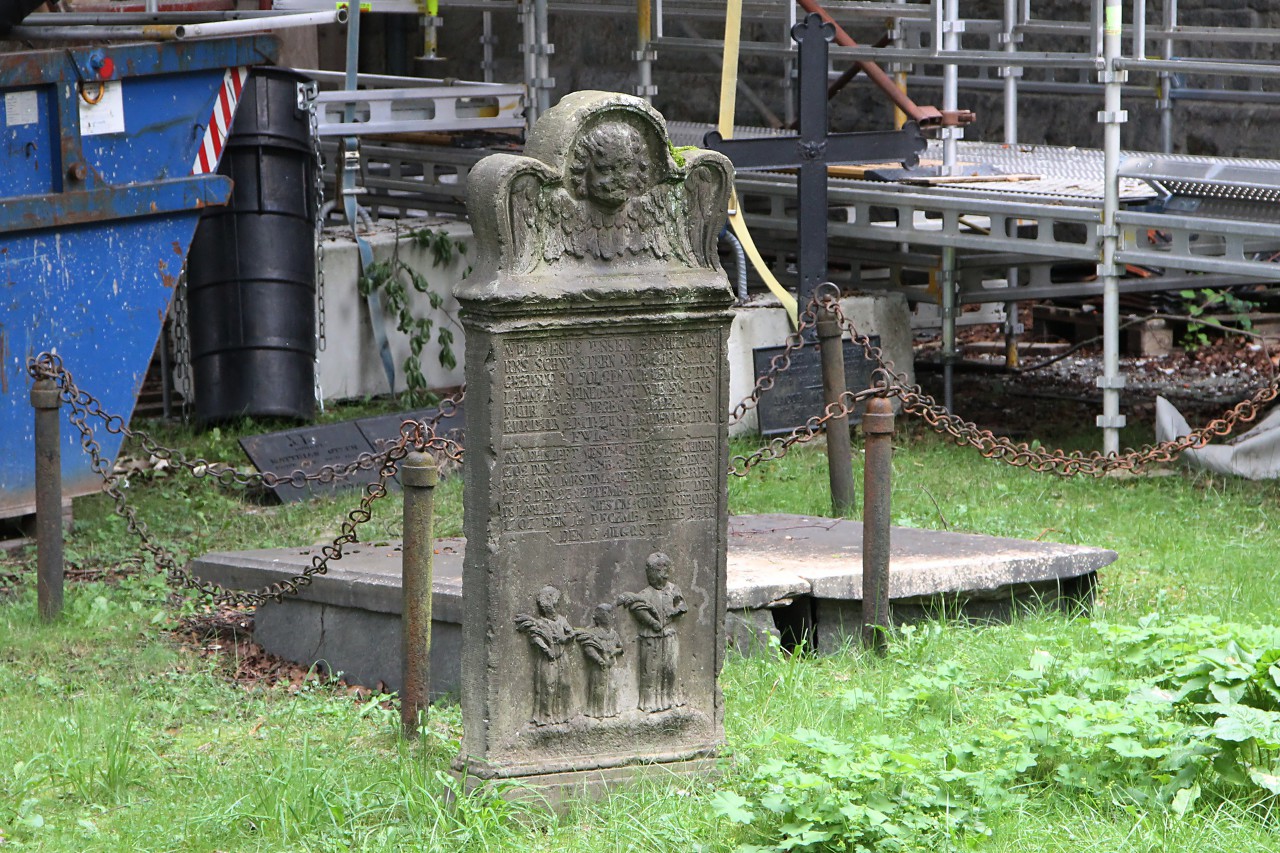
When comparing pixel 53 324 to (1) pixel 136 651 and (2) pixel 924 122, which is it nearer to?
(1) pixel 136 651

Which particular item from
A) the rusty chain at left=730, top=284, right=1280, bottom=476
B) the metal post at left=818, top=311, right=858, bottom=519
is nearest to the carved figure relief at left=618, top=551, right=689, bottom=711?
the rusty chain at left=730, top=284, right=1280, bottom=476

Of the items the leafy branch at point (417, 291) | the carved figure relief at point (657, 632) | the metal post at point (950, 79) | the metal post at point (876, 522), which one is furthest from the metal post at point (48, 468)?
the metal post at point (950, 79)

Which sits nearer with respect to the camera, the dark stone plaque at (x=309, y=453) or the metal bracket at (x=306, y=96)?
the dark stone plaque at (x=309, y=453)

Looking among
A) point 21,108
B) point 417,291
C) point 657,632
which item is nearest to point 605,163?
point 657,632

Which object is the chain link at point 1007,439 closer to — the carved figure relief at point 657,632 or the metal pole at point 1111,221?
the metal pole at point 1111,221

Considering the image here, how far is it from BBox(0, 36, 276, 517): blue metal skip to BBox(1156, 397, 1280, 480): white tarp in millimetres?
4658

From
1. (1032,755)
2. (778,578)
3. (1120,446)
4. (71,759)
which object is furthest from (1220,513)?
(71,759)

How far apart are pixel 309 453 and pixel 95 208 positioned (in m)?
1.78

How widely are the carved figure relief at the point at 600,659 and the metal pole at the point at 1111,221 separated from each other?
14.7ft

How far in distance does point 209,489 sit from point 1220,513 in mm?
4645

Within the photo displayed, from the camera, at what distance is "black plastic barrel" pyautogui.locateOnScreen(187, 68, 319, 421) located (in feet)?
30.2

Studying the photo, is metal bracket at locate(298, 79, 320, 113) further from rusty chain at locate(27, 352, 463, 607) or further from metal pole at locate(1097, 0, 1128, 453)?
metal pole at locate(1097, 0, 1128, 453)

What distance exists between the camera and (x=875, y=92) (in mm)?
13117

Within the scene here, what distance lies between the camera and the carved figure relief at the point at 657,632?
4.41 metres
